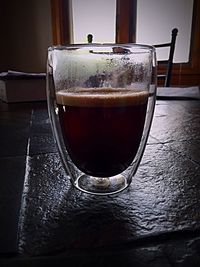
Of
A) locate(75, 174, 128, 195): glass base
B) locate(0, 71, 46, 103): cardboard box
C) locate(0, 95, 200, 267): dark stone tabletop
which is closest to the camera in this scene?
locate(0, 95, 200, 267): dark stone tabletop

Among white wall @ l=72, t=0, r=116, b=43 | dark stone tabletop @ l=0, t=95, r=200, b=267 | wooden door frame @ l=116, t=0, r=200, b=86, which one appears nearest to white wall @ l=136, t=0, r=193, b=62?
wooden door frame @ l=116, t=0, r=200, b=86

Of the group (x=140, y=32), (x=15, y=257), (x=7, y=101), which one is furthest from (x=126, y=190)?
(x=140, y=32)

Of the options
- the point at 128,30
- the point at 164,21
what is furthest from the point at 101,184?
the point at 164,21

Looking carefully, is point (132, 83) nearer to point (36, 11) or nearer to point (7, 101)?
point (7, 101)

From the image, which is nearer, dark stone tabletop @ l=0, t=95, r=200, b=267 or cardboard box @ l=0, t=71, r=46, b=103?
dark stone tabletop @ l=0, t=95, r=200, b=267

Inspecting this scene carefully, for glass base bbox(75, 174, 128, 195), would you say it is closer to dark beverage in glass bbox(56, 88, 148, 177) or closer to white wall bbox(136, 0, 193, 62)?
dark beverage in glass bbox(56, 88, 148, 177)

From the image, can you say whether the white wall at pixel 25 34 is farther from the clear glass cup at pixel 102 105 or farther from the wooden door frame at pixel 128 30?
the clear glass cup at pixel 102 105

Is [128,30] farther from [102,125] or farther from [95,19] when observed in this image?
[102,125]
